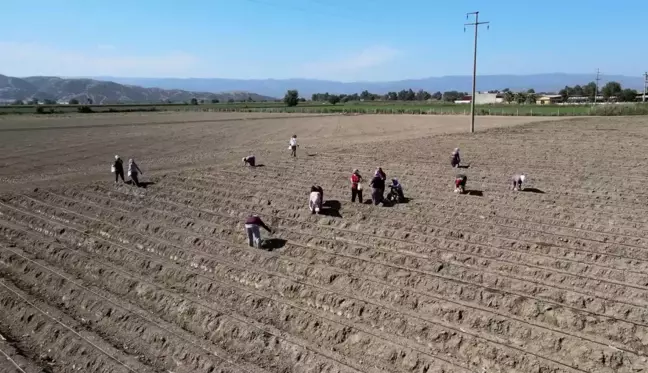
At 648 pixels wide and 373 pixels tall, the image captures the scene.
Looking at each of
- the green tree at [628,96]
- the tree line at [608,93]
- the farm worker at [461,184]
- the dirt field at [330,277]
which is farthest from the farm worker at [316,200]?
the green tree at [628,96]

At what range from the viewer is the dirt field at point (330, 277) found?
8.57 m

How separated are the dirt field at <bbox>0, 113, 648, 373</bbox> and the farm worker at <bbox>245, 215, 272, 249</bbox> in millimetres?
418

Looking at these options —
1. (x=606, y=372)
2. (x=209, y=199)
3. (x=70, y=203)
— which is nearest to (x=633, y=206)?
(x=606, y=372)

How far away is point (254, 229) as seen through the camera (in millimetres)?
13109

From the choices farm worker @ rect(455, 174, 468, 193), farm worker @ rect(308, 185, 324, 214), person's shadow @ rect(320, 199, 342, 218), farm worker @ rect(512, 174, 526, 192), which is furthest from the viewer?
farm worker @ rect(512, 174, 526, 192)

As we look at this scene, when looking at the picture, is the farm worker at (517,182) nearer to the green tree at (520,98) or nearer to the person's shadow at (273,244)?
the person's shadow at (273,244)

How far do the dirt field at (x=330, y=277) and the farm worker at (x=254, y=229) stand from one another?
1.37 ft

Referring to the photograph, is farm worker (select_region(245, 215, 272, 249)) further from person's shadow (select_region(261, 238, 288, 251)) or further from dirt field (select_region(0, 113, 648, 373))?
dirt field (select_region(0, 113, 648, 373))

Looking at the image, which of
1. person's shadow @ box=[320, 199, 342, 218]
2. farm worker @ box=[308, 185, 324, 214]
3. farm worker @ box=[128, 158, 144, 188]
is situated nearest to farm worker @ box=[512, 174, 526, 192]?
person's shadow @ box=[320, 199, 342, 218]

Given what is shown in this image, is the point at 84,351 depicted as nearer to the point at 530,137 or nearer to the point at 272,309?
the point at 272,309

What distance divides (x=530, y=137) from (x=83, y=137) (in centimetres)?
3710

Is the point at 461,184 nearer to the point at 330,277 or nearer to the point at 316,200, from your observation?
the point at 316,200

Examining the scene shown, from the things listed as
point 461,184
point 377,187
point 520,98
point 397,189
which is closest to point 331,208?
point 377,187

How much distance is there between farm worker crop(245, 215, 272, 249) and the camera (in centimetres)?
1302
